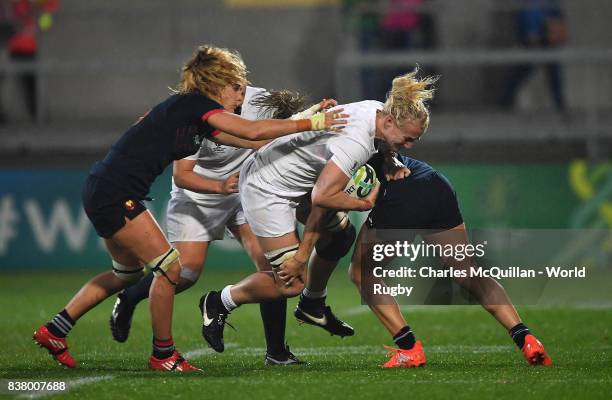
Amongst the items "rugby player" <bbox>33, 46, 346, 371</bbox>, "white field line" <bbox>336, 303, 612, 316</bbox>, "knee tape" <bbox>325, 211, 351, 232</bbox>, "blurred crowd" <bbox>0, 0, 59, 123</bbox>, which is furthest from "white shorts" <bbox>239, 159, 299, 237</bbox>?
"blurred crowd" <bbox>0, 0, 59, 123</bbox>

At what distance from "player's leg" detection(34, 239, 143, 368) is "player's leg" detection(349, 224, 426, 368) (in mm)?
1476

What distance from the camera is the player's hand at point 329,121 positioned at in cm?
720

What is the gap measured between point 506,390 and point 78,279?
8624mm

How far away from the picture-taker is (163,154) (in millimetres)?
7352

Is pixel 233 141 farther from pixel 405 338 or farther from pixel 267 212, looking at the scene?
pixel 405 338

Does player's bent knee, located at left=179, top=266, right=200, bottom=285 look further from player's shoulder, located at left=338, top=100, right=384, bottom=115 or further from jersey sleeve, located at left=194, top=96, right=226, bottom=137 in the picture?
player's shoulder, located at left=338, top=100, right=384, bottom=115

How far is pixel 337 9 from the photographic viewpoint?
1848 centimetres

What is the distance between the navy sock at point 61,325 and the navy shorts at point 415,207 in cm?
202

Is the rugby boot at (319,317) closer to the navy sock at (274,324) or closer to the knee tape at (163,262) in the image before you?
the navy sock at (274,324)

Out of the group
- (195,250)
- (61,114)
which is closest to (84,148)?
(61,114)

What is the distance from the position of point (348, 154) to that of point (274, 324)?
1.46 metres

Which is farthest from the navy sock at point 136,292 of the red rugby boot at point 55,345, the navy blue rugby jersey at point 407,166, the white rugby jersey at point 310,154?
the navy blue rugby jersey at point 407,166

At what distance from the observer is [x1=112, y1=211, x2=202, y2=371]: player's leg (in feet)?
24.2

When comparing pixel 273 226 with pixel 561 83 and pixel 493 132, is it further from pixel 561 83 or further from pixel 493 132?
pixel 561 83
